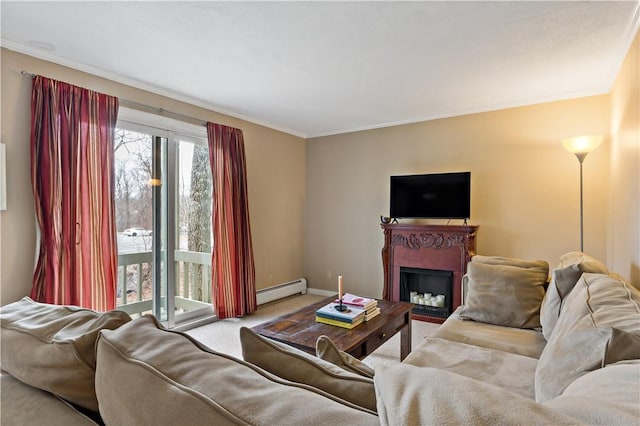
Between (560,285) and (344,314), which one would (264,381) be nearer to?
(344,314)

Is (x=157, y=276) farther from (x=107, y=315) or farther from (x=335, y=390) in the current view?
(x=335, y=390)

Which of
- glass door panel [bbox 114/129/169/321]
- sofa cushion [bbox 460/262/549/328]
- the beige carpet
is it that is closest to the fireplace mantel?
the beige carpet

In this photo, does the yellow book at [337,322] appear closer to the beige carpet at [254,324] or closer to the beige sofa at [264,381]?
the beige carpet at [254,324]

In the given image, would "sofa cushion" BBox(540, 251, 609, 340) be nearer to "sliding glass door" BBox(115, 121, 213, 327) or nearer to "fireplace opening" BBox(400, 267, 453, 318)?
"fireplace opening" BBox(400, 267, 453, 318)

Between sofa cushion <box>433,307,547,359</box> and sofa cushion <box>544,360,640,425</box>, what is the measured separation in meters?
1.30

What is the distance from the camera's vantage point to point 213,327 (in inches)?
148

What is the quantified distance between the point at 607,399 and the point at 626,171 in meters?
2.77

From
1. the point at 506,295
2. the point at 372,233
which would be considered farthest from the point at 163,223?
the point at 506,295

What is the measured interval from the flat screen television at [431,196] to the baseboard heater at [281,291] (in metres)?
1.87

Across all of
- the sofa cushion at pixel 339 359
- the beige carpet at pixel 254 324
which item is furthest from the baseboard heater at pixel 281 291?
the sofa cushion at pixel 339 359

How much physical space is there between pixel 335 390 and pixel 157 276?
340 centimetres

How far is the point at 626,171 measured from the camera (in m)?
2.58

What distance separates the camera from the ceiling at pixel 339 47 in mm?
2145

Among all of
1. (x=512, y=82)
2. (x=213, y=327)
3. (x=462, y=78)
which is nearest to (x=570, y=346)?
(x=462, y=78)
